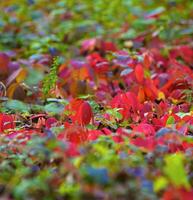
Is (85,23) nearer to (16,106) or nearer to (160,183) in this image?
(16,106)

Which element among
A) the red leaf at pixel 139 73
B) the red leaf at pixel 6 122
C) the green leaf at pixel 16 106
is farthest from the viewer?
the red leaf at pixel 139 73

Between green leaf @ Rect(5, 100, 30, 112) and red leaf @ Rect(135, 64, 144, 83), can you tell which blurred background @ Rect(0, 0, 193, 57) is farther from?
green leaf @ Rect(5, 100, 30, 112)

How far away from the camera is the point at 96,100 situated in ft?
8.04

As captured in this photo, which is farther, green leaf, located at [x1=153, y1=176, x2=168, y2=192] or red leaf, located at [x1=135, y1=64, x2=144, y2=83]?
red leaf, located at [x1=135, y1=64, x2=144, y2=83]

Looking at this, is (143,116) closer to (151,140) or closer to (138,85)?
(138,85)

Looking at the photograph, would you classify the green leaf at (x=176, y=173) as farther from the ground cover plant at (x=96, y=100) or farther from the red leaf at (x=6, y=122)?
the red leaf at (x=6, y=122)

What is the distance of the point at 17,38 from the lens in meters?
3.52

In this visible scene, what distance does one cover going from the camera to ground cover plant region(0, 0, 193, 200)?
1339 mm

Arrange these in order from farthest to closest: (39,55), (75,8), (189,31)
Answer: (75,8) → (189,31) → (39,55)

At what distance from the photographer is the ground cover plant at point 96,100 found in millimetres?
1339

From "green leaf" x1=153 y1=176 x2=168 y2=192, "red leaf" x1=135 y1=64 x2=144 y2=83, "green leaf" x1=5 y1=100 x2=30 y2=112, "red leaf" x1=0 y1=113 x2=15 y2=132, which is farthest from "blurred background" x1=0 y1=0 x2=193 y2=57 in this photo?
"green leaf" x1=153 y1=176 x2=168 y2=192

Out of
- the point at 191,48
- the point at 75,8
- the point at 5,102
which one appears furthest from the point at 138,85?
the point at 75,8

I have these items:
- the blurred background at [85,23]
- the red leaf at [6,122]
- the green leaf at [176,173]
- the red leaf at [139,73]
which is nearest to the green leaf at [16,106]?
the red leaf at [6,122]

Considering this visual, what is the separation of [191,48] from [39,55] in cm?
82
